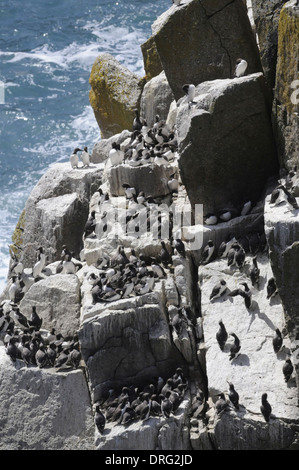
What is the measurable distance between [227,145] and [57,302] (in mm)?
4785

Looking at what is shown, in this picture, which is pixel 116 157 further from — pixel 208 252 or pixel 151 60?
pixel 151 60

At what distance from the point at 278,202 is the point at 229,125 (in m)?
3.32

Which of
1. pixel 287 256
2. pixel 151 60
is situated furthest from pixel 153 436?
pixel 151 60

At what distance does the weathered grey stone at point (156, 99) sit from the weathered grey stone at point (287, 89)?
5.86m

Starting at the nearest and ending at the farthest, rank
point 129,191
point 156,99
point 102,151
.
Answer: point 129,191, point 156,99, point 102,151

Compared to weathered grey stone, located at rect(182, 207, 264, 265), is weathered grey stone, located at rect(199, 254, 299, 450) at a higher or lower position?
lower

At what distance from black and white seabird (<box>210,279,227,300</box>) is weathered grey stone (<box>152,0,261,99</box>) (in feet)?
19.3

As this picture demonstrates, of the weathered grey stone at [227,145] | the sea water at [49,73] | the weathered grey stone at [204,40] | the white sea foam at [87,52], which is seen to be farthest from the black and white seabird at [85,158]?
the white sea foam at [87,52]

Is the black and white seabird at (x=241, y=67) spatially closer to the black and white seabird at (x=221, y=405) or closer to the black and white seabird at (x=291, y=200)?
the black and white seabird at (x=291, y=200)

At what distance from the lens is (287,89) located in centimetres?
1698

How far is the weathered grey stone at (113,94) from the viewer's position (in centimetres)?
2600

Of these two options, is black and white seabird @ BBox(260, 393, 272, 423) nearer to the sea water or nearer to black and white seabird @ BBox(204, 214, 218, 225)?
black and white seabird @ BBox(204, 214, 218, 225)

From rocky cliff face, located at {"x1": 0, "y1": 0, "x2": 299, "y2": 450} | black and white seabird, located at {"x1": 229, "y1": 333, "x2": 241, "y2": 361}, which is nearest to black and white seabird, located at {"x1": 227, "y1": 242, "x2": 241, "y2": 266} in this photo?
rocky cliff face, located at {"x1": 0, "y1": 0, "x2": 299, "y2": 450}

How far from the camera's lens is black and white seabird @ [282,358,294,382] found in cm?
1470
